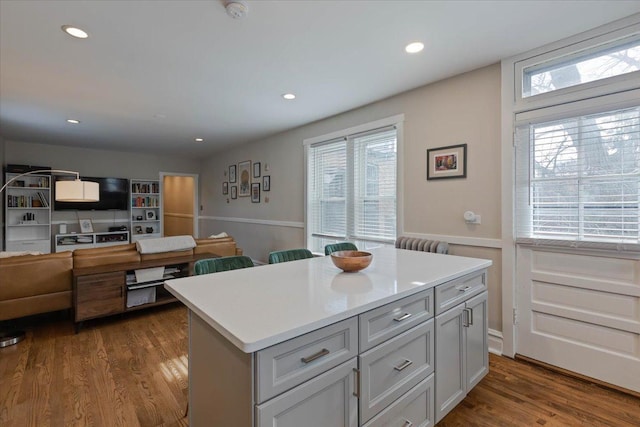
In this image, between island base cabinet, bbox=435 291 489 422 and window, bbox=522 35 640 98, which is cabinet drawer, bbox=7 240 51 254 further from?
window, bbox=522 35 640 98

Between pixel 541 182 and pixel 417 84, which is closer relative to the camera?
pixel 541 182

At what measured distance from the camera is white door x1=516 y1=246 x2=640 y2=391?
2.03 metres

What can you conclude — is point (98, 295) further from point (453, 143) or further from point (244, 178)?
point (453, 143)

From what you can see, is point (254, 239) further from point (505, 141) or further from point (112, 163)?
point (505, 141)

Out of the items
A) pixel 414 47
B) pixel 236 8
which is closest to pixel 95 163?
pixel 236 8

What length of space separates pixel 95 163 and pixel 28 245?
6.62 ft

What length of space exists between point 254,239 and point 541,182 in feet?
14.9

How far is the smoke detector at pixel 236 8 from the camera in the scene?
179cm

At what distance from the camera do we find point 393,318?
1312mm

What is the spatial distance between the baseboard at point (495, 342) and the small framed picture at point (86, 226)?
7.48 meters

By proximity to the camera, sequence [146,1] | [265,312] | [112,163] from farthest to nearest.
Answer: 1. [112,163]
2. [146,1]
3. [265,312]

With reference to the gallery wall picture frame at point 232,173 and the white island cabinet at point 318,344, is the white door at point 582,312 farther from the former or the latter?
the gallery wall picture frame at point 232,173

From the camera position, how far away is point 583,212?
86.5 inches

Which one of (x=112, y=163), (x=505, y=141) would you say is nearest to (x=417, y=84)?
(x=505, y=141)
